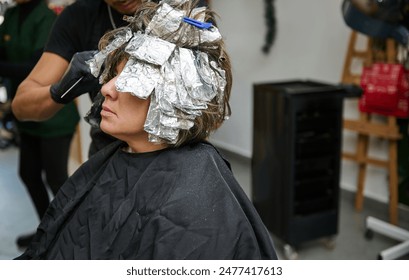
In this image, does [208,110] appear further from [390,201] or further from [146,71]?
[390,201]

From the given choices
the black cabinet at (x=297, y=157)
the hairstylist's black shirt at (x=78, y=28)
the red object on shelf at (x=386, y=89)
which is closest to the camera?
the hairstylist's black shirt at (x=78, y=28)

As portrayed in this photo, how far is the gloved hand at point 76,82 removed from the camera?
102 centimetres

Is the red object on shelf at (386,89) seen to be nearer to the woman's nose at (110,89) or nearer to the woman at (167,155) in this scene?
the woman at (167,155)

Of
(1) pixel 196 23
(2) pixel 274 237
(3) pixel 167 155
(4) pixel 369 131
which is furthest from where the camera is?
(4) pixel 369 131

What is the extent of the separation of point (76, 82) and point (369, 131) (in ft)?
7.30

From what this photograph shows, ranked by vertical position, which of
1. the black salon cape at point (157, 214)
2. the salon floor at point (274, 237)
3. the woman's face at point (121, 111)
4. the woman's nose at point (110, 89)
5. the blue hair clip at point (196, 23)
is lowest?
the salon floor at point (274, 237)

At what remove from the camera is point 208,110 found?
0.96 meters

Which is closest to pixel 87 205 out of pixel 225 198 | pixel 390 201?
pixel 225 198

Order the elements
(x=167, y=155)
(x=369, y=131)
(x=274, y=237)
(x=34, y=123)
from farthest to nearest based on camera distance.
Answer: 1. (x=369, y=131)
2. (x=274, y=237)
3. (x=34, y=123)
4. (x=167, y=155)

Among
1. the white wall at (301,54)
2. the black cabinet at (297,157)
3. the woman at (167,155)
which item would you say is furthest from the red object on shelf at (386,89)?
the woman at (167,155)

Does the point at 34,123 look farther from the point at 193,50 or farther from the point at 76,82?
the point at 193,50

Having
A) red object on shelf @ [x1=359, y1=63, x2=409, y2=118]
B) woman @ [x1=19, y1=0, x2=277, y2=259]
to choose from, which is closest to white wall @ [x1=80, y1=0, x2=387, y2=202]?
red object on shelf @ [x1=359, y1=63, x2=409, y2=118]

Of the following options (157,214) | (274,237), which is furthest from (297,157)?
(157,214)

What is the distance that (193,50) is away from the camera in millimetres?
939
